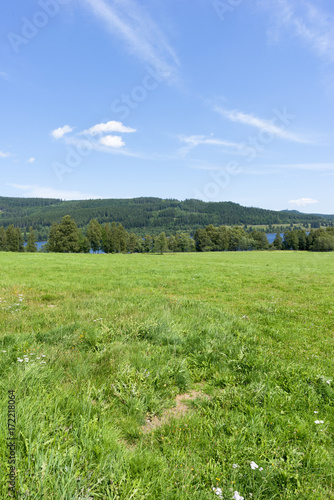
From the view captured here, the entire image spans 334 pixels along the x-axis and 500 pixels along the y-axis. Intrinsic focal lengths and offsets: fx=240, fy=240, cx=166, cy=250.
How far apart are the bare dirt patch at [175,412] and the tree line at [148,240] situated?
77195 mm

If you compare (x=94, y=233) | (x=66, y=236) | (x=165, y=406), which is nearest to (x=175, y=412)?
(x=165, y=406)

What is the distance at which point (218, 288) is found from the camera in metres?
14.7

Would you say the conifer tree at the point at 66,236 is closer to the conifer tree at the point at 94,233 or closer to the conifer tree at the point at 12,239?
the conifer tree at the point at 94,233

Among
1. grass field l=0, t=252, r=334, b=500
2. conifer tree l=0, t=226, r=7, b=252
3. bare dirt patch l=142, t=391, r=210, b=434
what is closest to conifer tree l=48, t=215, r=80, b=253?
conifer tree l=0, t=226, r=7, b=252

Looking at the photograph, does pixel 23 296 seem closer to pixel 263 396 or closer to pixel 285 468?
pixel 263 396

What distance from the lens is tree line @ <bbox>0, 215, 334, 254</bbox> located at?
76.6 meters

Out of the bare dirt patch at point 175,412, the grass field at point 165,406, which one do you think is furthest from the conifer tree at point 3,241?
the bare dirt patch at point 175,412

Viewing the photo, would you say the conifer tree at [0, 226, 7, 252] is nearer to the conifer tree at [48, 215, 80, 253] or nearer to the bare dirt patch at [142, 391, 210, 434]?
the conifer tree at [48, 215, 80, 253]

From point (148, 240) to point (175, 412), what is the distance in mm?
127367

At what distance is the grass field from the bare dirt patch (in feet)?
0.08

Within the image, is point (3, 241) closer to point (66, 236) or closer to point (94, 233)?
point (94, 233)

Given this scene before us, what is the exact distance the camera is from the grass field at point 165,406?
2627 millimetres

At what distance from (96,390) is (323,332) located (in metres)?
7.44

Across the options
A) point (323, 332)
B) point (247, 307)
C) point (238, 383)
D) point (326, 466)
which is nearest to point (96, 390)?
point (238, 383)
